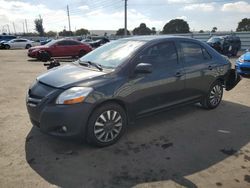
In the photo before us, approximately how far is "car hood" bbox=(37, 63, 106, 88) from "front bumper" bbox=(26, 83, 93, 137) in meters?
0.17

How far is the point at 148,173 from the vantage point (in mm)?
3174

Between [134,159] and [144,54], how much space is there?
1771mm

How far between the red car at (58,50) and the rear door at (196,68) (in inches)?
485

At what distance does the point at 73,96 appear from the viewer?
3.44m

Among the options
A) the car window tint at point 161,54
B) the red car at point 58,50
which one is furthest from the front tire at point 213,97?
the red car at point 58,50

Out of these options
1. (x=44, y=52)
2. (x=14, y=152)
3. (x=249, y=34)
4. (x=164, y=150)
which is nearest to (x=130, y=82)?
(x=164, y=150)

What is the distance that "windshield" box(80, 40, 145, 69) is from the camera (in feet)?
13.5

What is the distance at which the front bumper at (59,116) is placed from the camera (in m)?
3.40

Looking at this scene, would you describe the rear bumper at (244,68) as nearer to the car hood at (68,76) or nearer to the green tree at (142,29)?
the car hood at (68,76)

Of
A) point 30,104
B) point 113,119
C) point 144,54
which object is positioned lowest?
point 113,119

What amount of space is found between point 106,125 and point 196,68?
233 cm

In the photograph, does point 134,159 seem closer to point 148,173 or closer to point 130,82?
point 148,173

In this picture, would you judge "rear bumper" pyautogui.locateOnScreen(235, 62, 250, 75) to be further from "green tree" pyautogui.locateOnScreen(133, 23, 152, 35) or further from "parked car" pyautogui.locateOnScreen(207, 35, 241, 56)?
"green tree" pyautogui.locateOnScreen(133, 23, 152, 35)

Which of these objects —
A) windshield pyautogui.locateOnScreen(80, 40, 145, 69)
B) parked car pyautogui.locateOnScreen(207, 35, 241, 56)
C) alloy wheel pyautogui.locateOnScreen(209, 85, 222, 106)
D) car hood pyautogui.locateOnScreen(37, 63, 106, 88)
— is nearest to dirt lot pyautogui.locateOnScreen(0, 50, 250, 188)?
alloy wheel pyautogui.locateOnScreen(209, 85, 222, 106)
